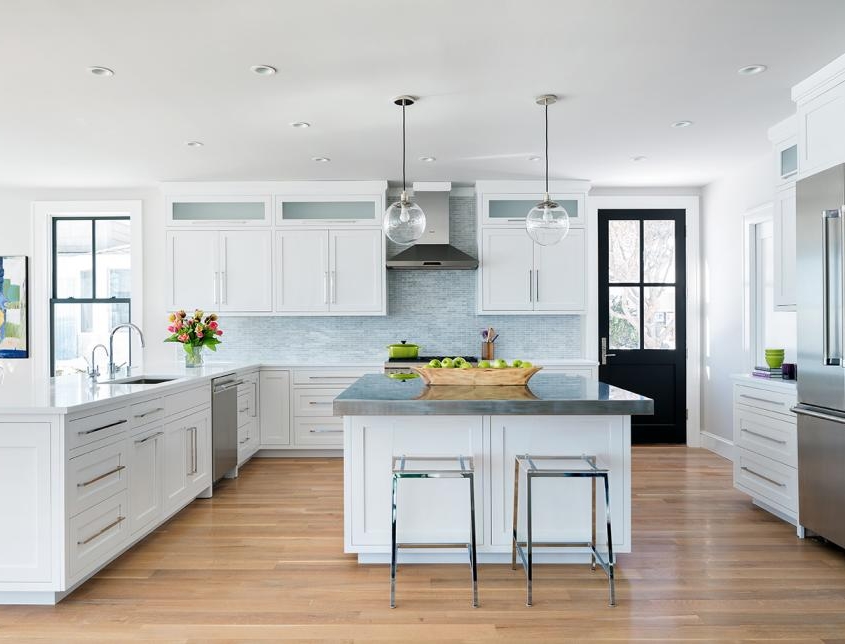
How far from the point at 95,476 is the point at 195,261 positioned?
11.1 ft

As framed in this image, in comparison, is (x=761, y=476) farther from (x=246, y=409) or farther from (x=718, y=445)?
(x=246, y=409)

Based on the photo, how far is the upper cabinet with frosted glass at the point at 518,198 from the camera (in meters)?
6.08

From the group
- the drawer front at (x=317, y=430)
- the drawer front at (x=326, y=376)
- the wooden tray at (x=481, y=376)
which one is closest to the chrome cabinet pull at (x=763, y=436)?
the wooden tray at (x=481, y=376)

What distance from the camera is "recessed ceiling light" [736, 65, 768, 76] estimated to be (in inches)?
134

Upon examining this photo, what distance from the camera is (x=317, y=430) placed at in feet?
19.4

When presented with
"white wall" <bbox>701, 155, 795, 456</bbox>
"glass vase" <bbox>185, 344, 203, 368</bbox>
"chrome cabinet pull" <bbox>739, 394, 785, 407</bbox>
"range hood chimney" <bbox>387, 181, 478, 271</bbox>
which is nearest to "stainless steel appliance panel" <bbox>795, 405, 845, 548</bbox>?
"chrome cabinet pull" <bbox>739, 394, 785, 407</bbox>

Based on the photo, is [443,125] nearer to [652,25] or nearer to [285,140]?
[285,140]

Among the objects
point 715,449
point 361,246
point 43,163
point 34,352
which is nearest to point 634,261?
point 715,449

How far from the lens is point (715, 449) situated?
6047 mm

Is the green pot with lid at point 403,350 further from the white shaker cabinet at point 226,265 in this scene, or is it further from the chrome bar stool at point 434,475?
the chrome bar stool at point 434,475

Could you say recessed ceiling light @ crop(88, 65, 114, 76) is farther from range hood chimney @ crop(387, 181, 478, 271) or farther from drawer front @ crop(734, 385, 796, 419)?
drawer front @ crop(734, 385, 796, 419)

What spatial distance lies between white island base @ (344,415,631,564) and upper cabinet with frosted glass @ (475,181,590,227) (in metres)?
3.27

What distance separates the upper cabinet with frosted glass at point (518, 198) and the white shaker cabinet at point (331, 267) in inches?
41.9

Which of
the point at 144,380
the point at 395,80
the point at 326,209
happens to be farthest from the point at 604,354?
the point at 144,380
